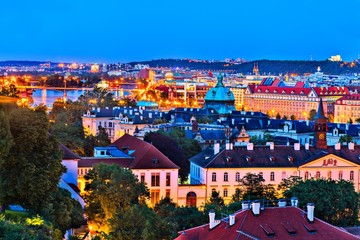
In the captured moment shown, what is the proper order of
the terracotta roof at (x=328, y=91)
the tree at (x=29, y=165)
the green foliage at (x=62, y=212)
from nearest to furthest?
the green foliage at (x=62, y=212), the tree at (x=29, y=165), the terracotta roof at (x=328, y=91)

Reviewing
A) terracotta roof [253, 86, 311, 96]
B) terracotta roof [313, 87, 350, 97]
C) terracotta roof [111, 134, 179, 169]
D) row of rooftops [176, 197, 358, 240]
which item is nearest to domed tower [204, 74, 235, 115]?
terracotta roof [313, 87, 350, 97]

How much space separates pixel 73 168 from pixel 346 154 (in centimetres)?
1887

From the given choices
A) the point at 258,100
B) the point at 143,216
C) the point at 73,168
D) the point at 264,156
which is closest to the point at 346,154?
the point at 264,156

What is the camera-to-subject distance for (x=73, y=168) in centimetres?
4803

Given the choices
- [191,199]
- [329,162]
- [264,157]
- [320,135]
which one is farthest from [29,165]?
[320,135]

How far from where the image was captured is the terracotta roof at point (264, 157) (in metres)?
53.0

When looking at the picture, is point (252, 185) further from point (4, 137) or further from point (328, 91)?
point (328, 91)

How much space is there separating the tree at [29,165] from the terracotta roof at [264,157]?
18.2m

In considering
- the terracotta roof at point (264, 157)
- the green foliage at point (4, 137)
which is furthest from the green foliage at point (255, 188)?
the green foliage at point (4, 137)

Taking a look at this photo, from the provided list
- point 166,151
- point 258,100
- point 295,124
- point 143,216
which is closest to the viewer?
point 143,216

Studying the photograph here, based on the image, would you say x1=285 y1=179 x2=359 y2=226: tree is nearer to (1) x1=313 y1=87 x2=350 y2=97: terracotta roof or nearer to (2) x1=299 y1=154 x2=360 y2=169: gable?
(2) x1=299 y1=154 x2=360 y2=169: gable

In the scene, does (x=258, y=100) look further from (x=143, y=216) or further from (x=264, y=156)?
(x=143, y=216)

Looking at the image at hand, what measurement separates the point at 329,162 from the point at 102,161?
15.0 m

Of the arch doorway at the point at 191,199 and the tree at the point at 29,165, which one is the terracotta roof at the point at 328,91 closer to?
the arch doorway at the point at 191,199
